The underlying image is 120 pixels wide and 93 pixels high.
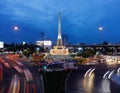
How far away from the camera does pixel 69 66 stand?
65688 millimetres

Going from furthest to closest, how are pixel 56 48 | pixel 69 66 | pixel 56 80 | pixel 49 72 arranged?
pixel 56 48 < pixel 69 66 < pixel 49 72 < pixel 56 80

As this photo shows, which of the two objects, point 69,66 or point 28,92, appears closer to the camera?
point 28,92

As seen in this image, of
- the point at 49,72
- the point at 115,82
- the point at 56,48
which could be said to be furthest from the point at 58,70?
the point at 56,48

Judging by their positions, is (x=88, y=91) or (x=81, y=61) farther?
(x=81, y=61)

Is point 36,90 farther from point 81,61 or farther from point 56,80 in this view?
point 81,61

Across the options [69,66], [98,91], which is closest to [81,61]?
[69,66]

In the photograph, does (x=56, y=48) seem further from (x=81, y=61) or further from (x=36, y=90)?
(x=36, y=90)

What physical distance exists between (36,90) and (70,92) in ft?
11.6

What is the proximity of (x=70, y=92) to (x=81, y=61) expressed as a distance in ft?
203

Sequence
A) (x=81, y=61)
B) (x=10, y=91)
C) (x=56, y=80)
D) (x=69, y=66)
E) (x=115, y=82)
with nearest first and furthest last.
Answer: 1. (x=115, y=82)
2. (x=10, y=91)
3. (x=56, y=80)
4. (x=69, y=66)
5. (x=81, y=61)

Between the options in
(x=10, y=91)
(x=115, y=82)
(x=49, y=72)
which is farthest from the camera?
(x=49, y=72)

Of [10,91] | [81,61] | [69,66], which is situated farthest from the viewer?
[81,61]

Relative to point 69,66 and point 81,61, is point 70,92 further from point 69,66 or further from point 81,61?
point 81,61

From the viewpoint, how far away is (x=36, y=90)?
35219mm
